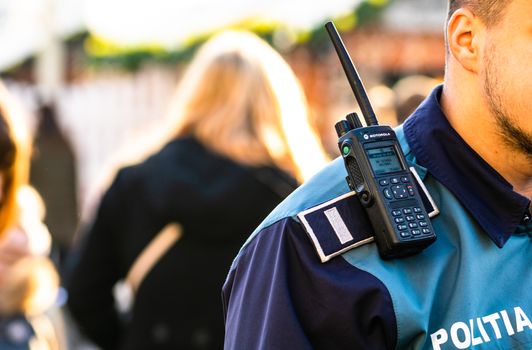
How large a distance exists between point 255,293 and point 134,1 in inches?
392

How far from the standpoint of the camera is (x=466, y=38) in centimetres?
224

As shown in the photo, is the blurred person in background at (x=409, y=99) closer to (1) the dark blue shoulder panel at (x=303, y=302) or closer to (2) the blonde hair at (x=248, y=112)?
(2) the blonde hair at (x=248, y=112)

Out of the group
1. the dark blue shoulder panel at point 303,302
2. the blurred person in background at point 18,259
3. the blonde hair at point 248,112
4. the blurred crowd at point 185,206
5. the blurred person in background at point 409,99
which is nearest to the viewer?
the dark blue shoulder panel at point 303,302

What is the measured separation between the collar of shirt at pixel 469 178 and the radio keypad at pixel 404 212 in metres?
0.14

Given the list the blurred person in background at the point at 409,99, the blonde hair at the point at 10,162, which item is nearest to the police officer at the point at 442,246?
the blonde hair at the point at 10,162

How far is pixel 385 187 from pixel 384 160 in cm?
7

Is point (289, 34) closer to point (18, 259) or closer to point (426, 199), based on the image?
point (18, 259)

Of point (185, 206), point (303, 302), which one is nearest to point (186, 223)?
point (185, 206)

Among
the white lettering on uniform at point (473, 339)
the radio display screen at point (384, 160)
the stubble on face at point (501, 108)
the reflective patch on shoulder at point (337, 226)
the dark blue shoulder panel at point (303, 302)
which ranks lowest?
the white lettering on uniform at point (473, 339)

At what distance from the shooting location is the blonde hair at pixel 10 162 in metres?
3.57

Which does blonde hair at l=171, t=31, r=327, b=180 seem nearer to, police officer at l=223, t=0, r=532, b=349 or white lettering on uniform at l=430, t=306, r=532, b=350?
police officer at l=223, t=0, r=532, b=349

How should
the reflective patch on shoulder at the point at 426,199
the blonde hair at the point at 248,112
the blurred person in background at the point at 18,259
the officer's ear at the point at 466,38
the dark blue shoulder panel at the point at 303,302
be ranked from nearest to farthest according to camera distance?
the dark blue shoulder panel at the point at 303,302, the reflective patch on shoulder at the point at 426,199, the officer's ear at the point at 466,38, the blurred person in background at the point at 18,259, the blonde hair at the point at 248,112

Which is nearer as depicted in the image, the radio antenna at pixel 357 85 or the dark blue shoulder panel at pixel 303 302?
the dark blue shoulder panel at pixel 303 302

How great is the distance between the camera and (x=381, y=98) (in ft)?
23.4
